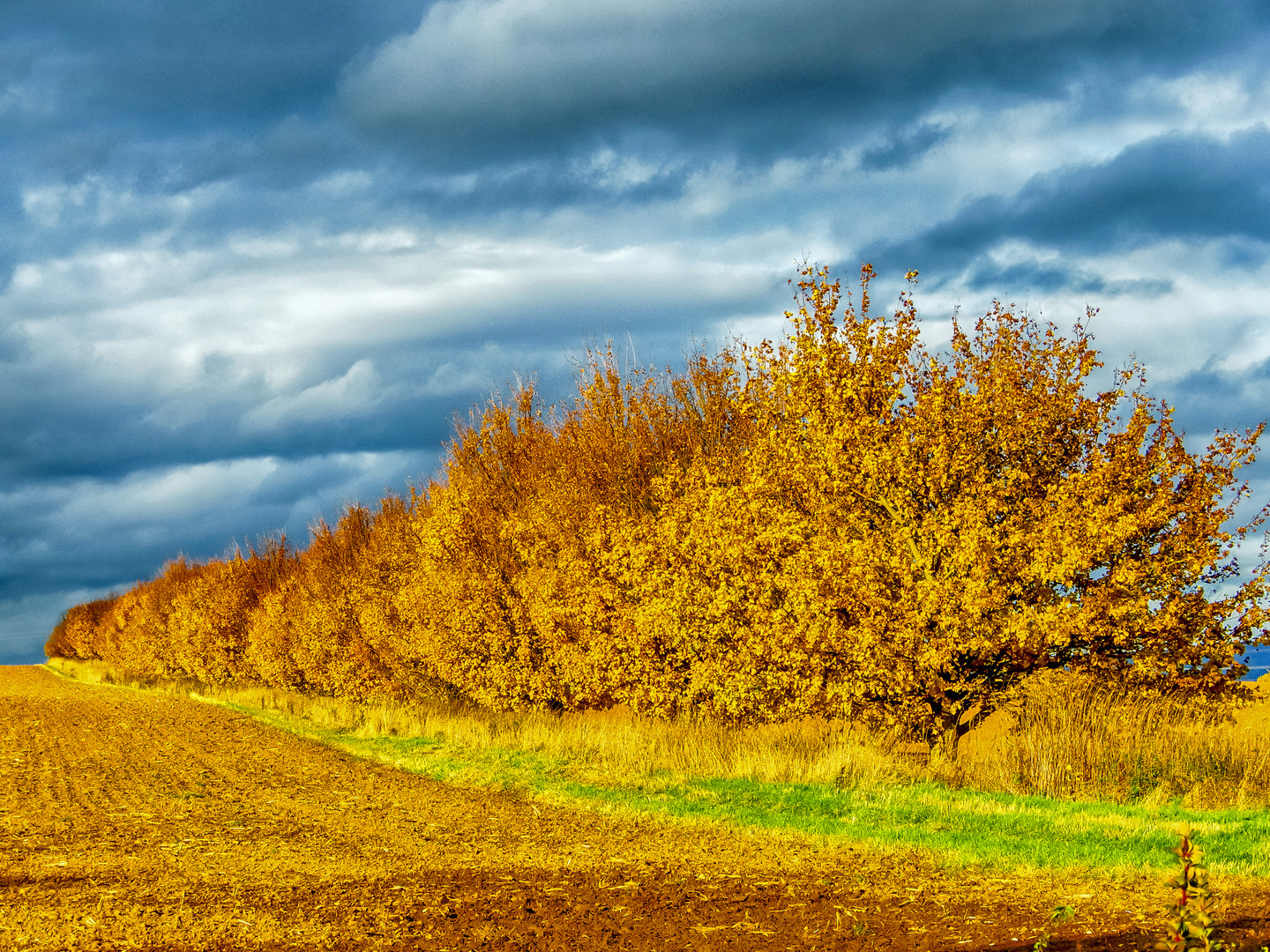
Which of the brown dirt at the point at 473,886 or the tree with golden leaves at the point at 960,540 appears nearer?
the brown dirt at the point at 473,886

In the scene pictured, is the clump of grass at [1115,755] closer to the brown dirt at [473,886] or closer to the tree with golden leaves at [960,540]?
the tree with golden leaves at [960,540]

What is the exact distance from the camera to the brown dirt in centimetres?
864

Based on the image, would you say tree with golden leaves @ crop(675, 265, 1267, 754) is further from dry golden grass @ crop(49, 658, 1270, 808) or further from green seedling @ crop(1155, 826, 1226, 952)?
green seedling @ crop(1155, 826, 1226, 952)

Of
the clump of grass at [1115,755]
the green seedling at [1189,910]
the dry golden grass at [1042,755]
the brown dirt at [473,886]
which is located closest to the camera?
the green seedling at [1189,910]

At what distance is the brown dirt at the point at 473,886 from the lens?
8.64 metres

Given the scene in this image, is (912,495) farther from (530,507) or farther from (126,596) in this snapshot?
(126,596)

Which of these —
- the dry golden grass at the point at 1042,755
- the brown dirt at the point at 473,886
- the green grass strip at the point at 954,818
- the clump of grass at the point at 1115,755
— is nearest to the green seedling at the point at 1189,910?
the brown dirt at the point at 473,886

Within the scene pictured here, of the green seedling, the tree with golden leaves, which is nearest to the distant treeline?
the tree with golden leaves

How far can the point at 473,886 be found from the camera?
10547 mm

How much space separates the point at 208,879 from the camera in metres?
10.9

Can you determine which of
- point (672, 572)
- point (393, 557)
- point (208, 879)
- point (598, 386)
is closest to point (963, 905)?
point (208, 879)

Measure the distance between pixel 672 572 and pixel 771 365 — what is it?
4.44m

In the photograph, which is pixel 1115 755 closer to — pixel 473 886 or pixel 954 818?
pixel 954 818

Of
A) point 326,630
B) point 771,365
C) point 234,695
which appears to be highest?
point 771,365
